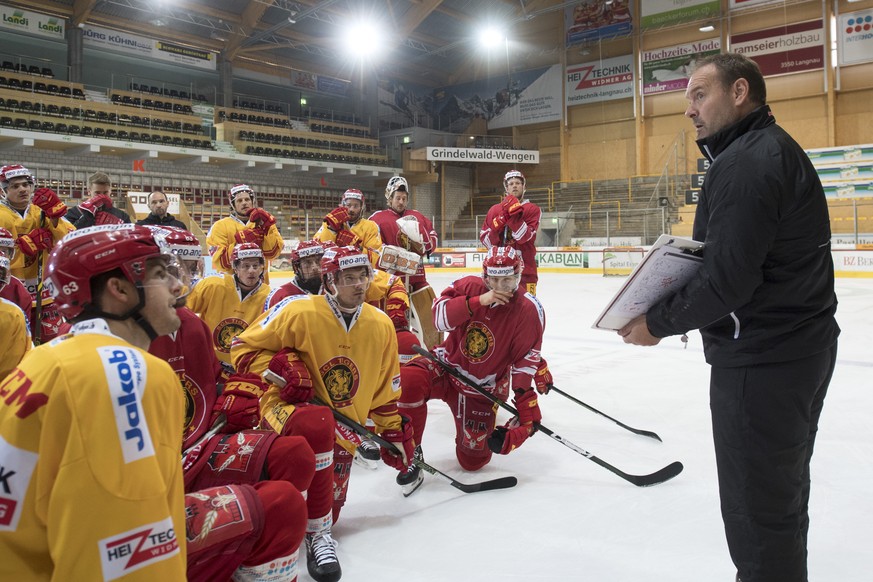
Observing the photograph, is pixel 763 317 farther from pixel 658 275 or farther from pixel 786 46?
pixel 786 46

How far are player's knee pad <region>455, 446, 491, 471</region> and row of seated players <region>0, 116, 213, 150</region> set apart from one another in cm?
1713

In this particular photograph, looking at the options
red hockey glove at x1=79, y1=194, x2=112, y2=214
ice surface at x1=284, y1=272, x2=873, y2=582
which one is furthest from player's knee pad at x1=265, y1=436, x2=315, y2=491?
red hockey glove at x1=79, y1=194, x2=112, y2=214

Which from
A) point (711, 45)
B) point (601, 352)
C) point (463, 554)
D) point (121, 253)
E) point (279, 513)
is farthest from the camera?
point (711, 45)

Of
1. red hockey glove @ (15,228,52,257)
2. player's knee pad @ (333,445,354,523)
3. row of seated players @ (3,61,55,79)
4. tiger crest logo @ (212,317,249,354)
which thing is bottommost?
player's knee pad @ (333,445,354,523)

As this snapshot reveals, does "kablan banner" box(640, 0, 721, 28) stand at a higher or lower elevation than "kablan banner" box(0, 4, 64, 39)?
higher

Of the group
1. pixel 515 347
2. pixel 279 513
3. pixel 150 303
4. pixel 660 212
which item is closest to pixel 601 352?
pixel 515 347

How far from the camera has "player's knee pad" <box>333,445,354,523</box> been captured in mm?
2789

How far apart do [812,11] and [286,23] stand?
16060 mm

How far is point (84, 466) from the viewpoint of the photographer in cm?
106

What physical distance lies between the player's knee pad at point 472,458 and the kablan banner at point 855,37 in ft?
71.2

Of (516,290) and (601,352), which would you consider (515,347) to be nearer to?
(516,290)

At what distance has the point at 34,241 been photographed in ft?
15.9

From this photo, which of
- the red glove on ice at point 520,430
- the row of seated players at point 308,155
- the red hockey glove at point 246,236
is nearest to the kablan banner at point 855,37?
the row of seated players at point 308,155

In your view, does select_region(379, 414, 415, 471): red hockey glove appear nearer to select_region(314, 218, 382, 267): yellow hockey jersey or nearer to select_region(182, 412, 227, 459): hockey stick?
select_region(182, 412, 227, 459): hockey stick
